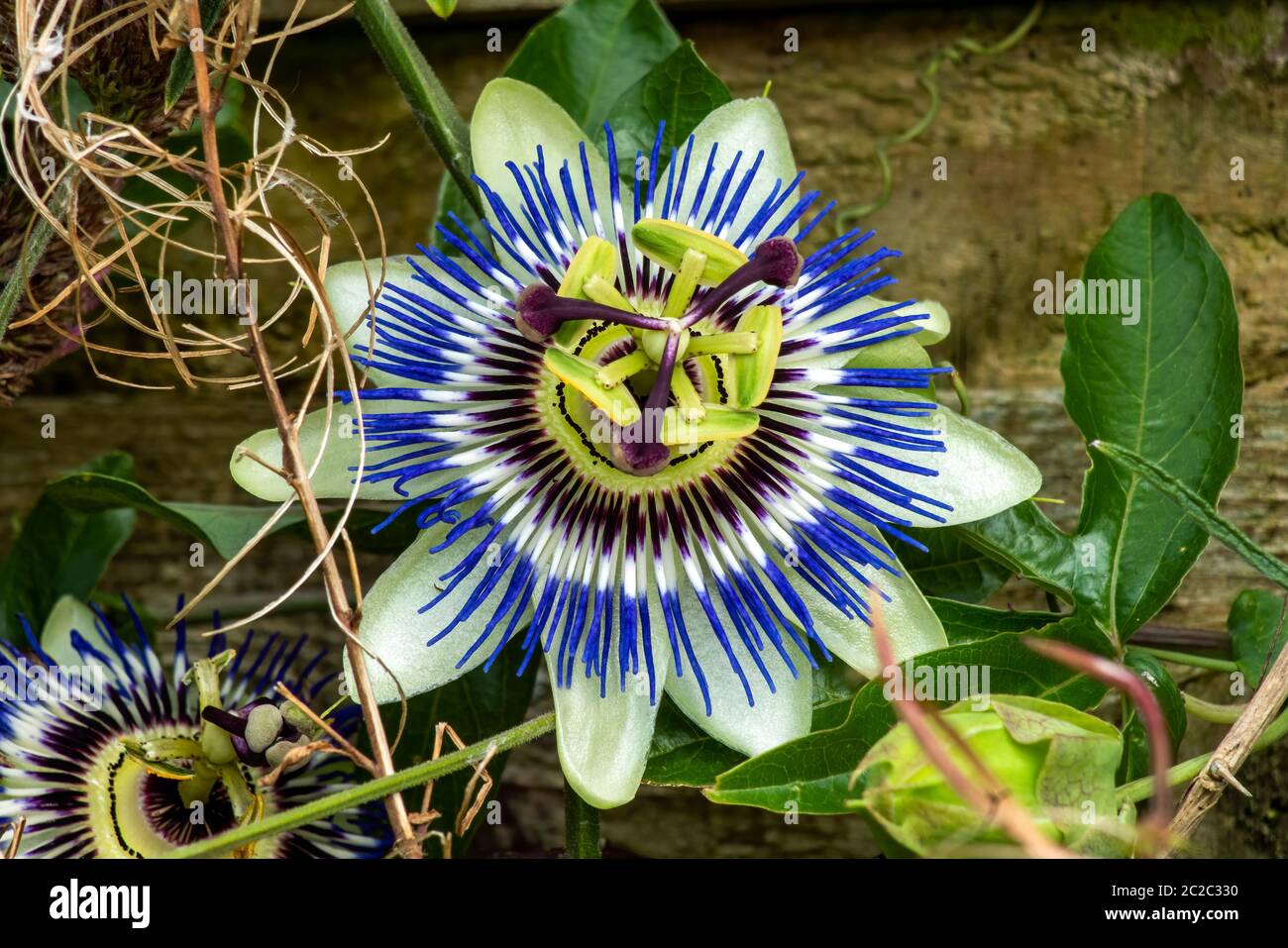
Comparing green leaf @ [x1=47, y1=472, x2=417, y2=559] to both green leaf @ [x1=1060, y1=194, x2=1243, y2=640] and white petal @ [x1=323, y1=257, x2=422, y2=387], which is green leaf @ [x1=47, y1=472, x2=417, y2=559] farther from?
green leaf @ [x1=1060, y1=194, x2=1243, y2=640]

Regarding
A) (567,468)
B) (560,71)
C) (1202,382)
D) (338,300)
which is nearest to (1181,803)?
(1202,382)

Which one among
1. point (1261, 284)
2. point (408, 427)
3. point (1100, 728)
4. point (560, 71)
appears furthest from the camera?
point (1261, 284)

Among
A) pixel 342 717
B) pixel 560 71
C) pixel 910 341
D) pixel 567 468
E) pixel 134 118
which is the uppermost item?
pixel 560 71

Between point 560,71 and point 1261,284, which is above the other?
point 560,71

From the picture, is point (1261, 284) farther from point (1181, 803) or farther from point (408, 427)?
point (408, 427)

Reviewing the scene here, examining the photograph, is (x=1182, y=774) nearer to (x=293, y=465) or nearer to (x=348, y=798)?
(x=348, y=798)

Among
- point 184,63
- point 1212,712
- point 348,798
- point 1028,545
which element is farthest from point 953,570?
point 184,63

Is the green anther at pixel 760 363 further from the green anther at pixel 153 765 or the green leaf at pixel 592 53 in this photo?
the green anther at pixel 153 765
